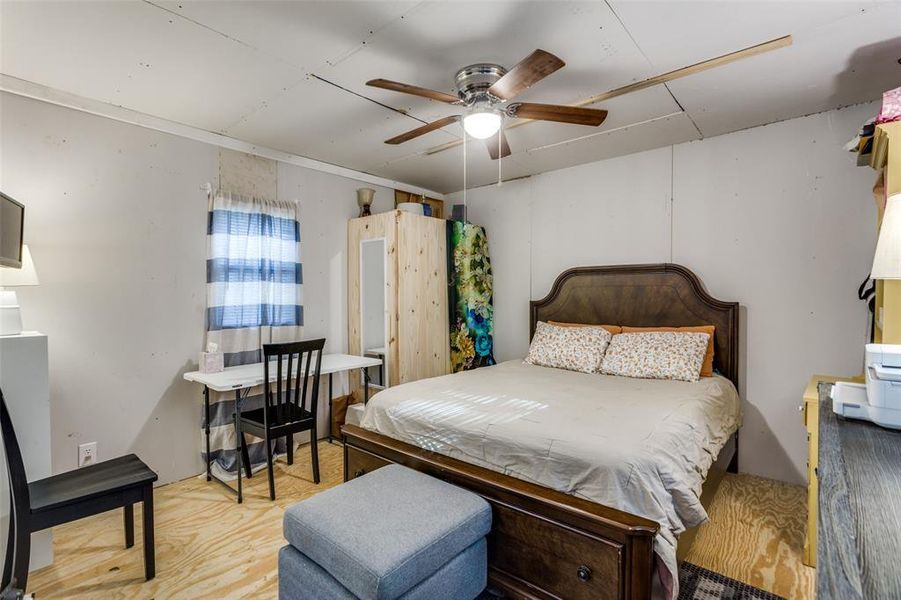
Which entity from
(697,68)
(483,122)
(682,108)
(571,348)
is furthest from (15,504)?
(682,108)

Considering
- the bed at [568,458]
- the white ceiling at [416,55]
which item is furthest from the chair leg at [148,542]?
the white ceiling at [416,55]

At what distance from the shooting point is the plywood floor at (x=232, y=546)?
6.40 ft

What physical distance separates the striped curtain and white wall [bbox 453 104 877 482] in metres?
2.54

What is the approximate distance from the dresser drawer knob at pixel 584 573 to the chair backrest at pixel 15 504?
6.84ft

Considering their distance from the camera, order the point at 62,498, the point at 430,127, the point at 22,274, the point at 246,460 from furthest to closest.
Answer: the point at 246,460
the point at 430,127
the point at 22,274
the point at 62,498

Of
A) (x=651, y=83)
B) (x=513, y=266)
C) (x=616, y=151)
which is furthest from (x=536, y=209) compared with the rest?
(x=651, y=83)

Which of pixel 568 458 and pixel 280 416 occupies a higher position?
pixel 568 458

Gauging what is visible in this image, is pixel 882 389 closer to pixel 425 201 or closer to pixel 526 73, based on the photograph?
pixel 526 73

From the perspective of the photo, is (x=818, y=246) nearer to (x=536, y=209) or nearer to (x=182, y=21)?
(x=536, y=209)

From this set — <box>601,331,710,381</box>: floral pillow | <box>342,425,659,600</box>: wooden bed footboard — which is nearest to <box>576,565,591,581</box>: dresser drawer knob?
<box>342,425,659,600</box>: wooden bed footboard

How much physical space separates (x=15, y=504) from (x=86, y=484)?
0.92ft

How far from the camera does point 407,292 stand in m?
3.85

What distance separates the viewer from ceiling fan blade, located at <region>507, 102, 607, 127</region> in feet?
7.11

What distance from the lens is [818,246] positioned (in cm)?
286
